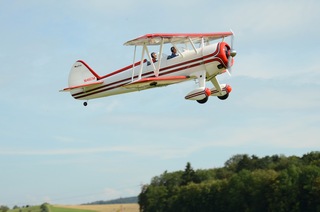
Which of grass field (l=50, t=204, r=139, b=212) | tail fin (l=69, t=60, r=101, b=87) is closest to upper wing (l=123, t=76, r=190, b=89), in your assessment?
tail fin (l=69, t=60, r=101, b=87)

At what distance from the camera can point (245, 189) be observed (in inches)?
3728

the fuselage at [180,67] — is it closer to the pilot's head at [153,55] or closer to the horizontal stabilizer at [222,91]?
the pilot's head at [153,55]

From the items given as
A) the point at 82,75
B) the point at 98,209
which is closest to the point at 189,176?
the point at 98,209

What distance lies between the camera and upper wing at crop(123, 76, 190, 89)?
30.5 metres

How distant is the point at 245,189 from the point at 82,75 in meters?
61.7

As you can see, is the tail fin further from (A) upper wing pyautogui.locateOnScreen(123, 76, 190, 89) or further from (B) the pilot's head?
(A) upper wing pyautogui.locateOnScreen(123, 76, 190, 89)

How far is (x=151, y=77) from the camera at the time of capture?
32.0 metres

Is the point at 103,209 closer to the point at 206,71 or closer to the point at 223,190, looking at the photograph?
the point at 223,190

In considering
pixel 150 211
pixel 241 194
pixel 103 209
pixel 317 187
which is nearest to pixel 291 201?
pixel 317 187

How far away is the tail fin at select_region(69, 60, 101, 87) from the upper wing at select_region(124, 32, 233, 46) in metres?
5.00

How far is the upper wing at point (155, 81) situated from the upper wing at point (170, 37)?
2144mm

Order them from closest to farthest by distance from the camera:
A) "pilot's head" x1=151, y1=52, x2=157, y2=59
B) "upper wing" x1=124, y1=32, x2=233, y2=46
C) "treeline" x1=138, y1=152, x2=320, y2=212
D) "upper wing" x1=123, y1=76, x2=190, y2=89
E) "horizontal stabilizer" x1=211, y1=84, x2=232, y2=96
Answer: "upper wing" x1=123, y1=76, x2=190, y2=89
"upper wing" x1=124, y1=32, x2=233, y2=46
"pilot's head" x1=151, y1=52, x2=157, y2=59
"horizontal stabilizer" x1=211, y1=84, x2=232, y2=96
"treeline" x1=138, y1=152, x2=320, y2=212

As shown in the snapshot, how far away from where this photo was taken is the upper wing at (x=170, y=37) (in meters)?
31.4

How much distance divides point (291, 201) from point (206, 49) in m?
53.3
